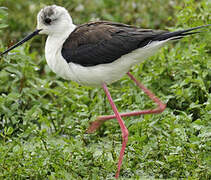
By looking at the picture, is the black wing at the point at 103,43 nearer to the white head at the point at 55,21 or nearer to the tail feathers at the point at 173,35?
the tail feathers at the point at 173,35

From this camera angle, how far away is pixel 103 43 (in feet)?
13.0

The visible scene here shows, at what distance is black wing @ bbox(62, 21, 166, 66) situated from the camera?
12.7ft

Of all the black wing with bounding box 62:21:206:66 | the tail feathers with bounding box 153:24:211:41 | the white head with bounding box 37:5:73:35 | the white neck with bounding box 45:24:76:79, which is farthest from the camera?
the white head with bounding box 37:5:73:35

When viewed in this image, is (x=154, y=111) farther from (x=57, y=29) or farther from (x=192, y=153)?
(x=57, y=29)

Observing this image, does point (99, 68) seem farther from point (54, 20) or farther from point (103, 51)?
point (54, 20)

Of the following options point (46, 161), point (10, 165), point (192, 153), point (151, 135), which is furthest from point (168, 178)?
point (10, 165)

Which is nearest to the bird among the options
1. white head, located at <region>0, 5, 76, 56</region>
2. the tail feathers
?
the tail feathers

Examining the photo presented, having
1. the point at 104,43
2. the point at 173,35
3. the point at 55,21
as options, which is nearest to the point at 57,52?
the point at 55,21

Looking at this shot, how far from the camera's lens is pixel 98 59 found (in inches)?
154

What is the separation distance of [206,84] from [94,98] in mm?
1186

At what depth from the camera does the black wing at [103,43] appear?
12.7ft

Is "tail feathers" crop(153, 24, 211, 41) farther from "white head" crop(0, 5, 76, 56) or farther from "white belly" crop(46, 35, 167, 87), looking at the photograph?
"white head" crop(0, 5, 76, 56)

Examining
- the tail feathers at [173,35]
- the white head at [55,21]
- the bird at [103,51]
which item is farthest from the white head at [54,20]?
the tail feathers at [173,35]

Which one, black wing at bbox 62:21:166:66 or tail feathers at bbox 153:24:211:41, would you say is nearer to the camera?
tail feathers at bbox 153:24:211:41
